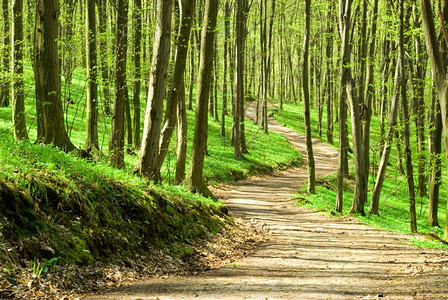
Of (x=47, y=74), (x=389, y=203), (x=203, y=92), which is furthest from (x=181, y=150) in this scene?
(x=389, y=203)

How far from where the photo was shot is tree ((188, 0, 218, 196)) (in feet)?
37.3

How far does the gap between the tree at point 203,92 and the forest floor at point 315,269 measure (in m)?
1.94

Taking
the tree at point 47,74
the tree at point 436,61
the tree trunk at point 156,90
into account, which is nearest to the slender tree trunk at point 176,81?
the tree trunk at point 156,90

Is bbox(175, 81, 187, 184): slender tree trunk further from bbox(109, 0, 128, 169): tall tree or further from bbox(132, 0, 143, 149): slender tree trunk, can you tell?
bbox(132, 0, 143, 149): slender tree trunk

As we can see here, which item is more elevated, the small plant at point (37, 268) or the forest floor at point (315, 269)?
the small plant at point (37, 268)

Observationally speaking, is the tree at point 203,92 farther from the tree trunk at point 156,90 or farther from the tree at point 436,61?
the tree at point 436,61

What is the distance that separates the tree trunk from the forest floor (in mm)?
3289

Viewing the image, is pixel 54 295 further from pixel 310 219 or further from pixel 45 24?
pixel 310 219

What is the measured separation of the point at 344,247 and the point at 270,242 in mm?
1748

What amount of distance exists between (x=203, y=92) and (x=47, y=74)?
15.8 feet

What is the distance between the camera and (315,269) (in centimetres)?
697

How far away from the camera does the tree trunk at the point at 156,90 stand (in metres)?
9.43

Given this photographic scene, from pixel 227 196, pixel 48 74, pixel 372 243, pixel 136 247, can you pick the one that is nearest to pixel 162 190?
pixel 136 247

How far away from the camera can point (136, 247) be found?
613 centimetres
